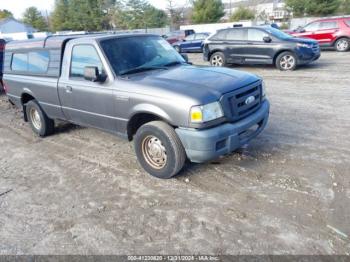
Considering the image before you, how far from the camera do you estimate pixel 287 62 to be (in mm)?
11742

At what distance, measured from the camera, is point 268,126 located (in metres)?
5.90

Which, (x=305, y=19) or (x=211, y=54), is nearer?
(x=211, y=54)

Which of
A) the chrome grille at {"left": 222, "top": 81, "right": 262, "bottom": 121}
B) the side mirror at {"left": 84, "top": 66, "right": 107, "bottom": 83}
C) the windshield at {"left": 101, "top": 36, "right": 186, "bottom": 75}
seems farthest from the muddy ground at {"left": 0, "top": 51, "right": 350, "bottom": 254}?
the windshield at {"left": 101, "top": 36, "right": 186, "bottom": 75}

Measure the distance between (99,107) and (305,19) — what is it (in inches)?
1377

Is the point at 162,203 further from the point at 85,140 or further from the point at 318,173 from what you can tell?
the point at 85,140

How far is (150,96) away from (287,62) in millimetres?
9249

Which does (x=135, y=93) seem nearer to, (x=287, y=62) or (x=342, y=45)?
(x=287, y=62)

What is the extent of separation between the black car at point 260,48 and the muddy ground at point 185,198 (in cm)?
614

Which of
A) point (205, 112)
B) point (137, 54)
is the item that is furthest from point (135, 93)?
point (205, 112)

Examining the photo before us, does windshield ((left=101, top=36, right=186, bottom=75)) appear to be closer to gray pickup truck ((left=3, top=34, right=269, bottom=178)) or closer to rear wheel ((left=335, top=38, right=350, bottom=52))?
gray pickup truck ((left=3, top=34, right=269, bottom=178))

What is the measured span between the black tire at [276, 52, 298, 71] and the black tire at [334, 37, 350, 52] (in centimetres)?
636

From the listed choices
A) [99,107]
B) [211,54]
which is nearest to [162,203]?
[99,107]

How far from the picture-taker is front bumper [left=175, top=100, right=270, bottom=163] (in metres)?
3.62

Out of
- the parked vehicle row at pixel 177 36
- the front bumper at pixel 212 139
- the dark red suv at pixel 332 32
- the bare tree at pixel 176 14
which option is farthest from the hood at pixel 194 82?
the bare tree at pixel 176 14
